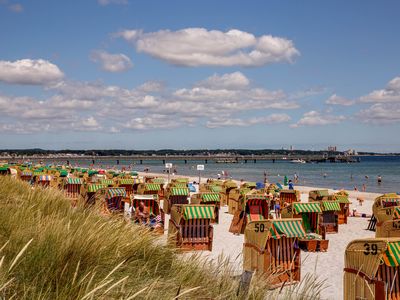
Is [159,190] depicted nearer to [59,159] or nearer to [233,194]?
[233,194]

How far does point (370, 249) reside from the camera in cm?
643

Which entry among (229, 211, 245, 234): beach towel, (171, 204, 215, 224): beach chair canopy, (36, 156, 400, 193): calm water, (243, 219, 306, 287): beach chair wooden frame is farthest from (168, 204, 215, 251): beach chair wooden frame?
(36, 156, 400, 193): calm water

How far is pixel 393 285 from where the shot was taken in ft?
22.2

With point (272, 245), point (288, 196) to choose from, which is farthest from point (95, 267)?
point (288, 196)

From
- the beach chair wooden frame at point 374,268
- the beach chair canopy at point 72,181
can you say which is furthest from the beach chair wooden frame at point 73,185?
the beach chair wooden frame at point 374,268

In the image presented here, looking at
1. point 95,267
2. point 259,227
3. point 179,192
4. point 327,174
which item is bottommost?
point 327,174

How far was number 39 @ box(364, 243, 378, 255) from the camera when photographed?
6379 millimetres

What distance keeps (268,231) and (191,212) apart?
3.41 meters

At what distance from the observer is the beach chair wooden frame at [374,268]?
6352 mm

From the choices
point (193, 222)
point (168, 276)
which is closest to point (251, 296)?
point (168, 276)

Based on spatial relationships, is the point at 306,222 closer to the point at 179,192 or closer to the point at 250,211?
the point at 250,211

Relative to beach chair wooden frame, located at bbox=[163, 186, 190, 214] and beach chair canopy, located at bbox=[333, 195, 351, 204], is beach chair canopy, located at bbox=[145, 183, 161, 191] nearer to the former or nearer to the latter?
beach chair wooden frame, located at bbox=[163, 186, 190, 214]

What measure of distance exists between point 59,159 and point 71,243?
15929 cm

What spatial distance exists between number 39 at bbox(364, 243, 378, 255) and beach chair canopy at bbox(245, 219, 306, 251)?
259cm
